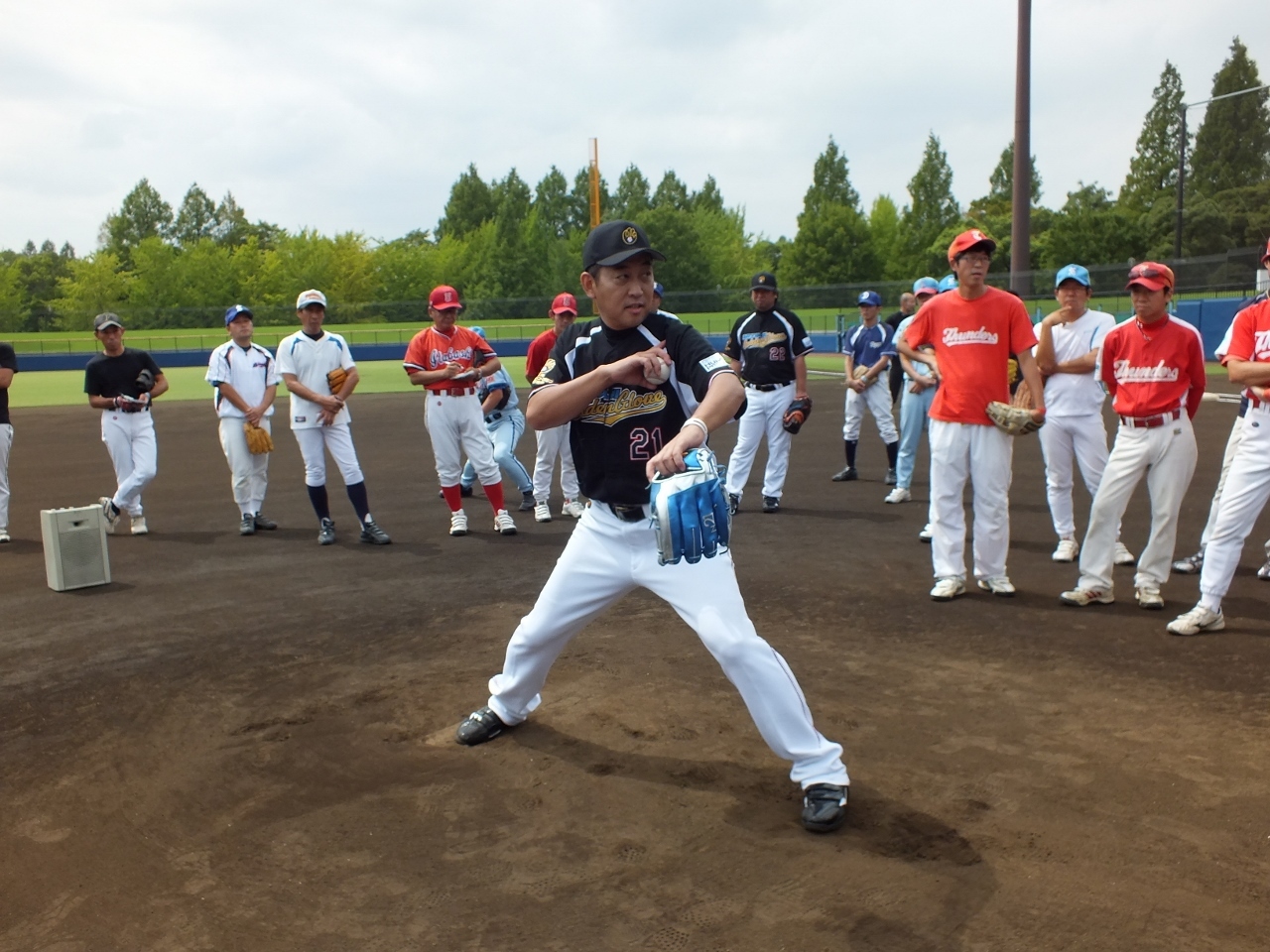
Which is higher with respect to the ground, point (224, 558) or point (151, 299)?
point (151, 299)

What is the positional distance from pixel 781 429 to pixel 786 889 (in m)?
7.95

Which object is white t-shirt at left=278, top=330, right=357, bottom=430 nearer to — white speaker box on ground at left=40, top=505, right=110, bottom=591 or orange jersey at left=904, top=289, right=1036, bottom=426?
white speaker box on ground at left=40, top=505, right=110, bottom=591

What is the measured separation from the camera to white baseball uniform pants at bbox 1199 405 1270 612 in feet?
20.6

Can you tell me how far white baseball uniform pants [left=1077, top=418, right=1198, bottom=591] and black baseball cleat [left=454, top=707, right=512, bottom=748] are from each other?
14.4 feet

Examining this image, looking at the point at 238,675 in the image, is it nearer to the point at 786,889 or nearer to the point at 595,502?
the point at 595,502

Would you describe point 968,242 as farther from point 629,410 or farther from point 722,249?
point 722,249

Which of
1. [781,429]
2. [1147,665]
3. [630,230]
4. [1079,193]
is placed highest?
[1079,193]

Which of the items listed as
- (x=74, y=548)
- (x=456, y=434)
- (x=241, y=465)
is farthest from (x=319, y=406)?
(x=74, y=548)

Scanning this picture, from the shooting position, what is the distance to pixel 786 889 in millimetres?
3535

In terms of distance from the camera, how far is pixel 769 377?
11031mm

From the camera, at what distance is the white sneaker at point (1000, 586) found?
7414mm

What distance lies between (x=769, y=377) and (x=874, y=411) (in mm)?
2477

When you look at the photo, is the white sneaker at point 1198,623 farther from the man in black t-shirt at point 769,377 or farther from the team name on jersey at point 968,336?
the man in black t-shirt at point 769,377

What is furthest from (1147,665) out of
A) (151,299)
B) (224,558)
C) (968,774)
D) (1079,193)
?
(1079,193)
